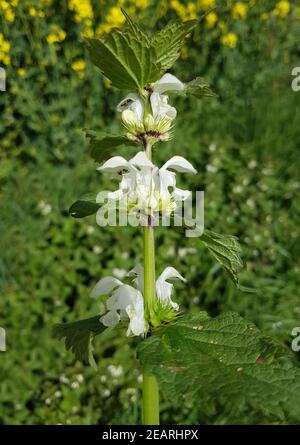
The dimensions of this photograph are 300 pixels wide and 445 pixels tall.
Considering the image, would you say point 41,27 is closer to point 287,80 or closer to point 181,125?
point 181,125

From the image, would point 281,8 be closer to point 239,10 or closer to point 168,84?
point 239,10

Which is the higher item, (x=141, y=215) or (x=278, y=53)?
(x=278, y=53)

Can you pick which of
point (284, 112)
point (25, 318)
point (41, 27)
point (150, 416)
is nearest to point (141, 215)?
point (150, 416)

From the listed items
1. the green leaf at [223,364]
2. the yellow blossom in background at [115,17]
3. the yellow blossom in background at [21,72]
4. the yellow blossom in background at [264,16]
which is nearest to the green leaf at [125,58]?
the green leaf at [223,364]

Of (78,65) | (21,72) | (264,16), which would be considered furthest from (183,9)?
(21,72)

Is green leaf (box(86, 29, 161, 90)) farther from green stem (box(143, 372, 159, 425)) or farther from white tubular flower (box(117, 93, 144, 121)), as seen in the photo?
green stem (box(143, 372, 159, 425))
